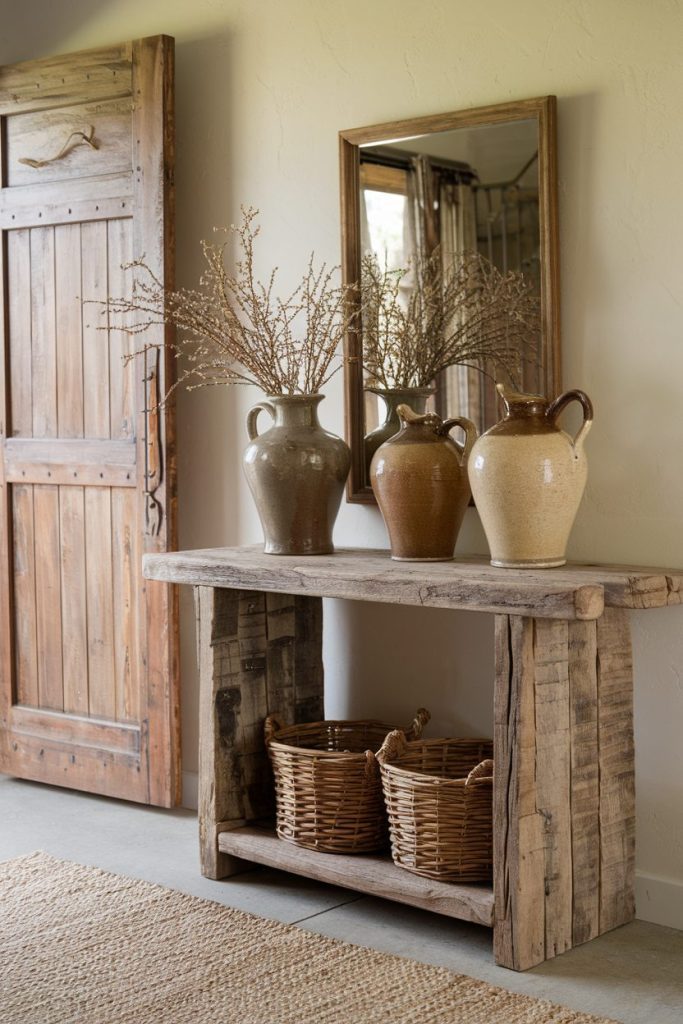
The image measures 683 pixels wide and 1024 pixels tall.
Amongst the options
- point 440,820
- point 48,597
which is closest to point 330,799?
point 440,820

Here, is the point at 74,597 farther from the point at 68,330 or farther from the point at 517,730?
the point at 517,730

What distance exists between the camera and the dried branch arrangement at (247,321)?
3.38 meters

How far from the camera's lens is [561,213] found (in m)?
3.08

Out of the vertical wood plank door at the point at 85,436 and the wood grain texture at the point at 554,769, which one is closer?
the wood grain texture at the point at 554,769

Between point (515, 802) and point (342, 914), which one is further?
point (342, 914)

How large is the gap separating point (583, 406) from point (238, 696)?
116cm

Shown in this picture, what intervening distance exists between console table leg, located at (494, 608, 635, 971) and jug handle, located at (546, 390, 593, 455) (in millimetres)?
396

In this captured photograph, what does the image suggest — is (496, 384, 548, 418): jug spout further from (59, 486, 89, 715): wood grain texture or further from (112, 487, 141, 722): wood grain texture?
(59, 486, 89, 715): wood grain texture

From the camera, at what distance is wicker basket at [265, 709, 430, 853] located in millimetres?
3119

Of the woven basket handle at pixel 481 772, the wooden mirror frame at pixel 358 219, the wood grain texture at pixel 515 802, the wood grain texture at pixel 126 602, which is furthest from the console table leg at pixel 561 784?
the wood grain texture at pixel 126 602

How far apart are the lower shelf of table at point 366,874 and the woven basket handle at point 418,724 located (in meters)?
0.31

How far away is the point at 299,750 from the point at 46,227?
1.92 metres

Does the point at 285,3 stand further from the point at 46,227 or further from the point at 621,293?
the point at 621,293

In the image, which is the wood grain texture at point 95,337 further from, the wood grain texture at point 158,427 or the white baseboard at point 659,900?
the white baseboard at point 659,900
